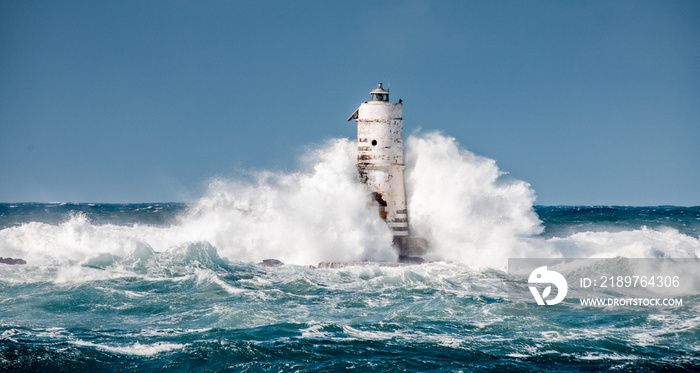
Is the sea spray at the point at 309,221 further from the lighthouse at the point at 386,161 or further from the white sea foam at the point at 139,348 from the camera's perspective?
the white sea foam at the point at 139,348

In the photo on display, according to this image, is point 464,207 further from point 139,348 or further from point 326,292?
point 139,348

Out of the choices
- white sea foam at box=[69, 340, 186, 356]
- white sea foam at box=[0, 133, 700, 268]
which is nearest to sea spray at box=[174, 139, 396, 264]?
white sea foam at box=[0, 133, 700, 268]

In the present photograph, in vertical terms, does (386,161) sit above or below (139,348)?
above

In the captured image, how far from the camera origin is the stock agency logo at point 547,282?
45.5ft

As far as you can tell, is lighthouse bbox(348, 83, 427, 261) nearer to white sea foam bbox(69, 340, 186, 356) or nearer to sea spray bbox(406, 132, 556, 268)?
sea spray bbox(406, 132, 556, 268)

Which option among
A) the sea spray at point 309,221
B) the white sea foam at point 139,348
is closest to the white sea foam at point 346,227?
the sea spray at point 309,221

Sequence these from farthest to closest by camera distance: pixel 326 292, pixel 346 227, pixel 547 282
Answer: pixel 346 227, pixel 547 282, pixel 326 292

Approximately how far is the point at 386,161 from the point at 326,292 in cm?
592

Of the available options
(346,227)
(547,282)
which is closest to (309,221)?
(346,227)

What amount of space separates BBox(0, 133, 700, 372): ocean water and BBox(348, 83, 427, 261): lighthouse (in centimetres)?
44

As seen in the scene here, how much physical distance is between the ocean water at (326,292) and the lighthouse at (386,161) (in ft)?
1.45

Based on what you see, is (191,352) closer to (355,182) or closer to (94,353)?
(94,353)

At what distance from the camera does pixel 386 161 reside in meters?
19.8

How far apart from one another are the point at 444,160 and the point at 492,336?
37.6 ft
